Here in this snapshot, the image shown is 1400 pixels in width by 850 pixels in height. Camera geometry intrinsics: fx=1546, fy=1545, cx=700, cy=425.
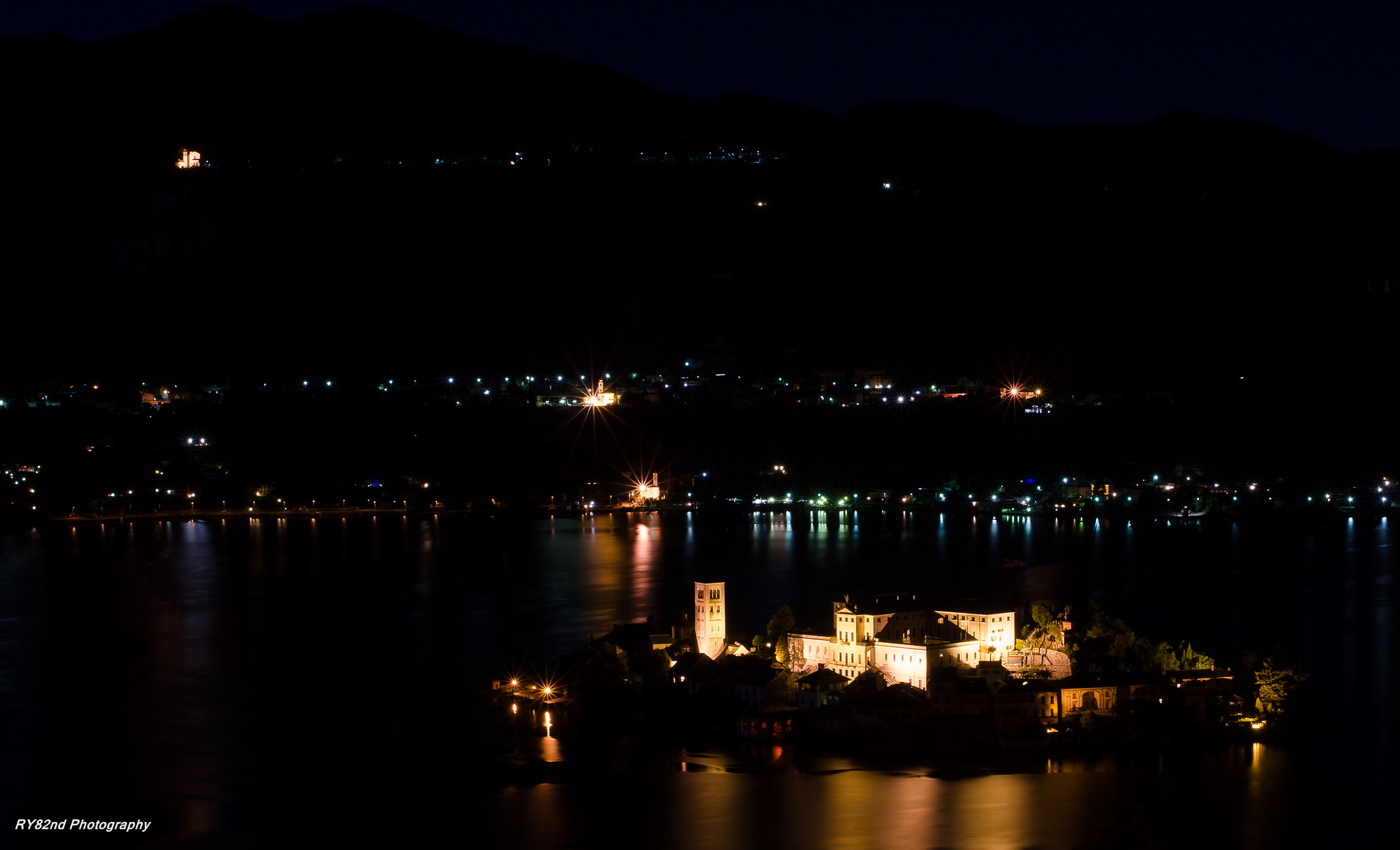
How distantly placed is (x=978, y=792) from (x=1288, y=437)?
18.8 metres

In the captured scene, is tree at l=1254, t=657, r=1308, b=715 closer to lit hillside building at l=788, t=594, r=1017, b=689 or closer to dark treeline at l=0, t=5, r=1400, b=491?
lit hillside building at l=788, t=594, r=1017, b=689

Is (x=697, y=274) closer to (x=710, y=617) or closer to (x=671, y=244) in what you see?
(x=671, y=244)

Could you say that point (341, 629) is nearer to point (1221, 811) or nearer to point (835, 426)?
point (1221, 811)

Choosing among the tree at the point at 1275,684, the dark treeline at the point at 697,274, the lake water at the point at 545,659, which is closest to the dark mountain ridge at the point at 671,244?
the dark treeline at the point at 697,274

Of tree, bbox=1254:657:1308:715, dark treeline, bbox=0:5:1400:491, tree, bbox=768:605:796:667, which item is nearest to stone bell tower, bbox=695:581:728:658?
tree, bbox=768:605:796:667

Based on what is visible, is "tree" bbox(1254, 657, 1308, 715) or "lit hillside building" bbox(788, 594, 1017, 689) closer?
"lit hillside building" bbox(788, 594, 1017, 689)

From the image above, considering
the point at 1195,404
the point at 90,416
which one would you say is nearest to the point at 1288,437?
the point at 1195,404

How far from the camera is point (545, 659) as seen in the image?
11.6m

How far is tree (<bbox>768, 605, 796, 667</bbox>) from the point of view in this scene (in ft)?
32.3

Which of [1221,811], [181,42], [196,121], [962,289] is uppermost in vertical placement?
[181,42]

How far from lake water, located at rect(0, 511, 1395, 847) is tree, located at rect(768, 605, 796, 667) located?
1.03 metres

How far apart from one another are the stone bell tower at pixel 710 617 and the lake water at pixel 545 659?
1.26m

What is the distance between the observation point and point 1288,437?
82.3ft

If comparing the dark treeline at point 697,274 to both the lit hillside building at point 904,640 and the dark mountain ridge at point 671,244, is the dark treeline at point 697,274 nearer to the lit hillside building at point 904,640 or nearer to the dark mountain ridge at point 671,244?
the dark mountain ridge at point 671,244
